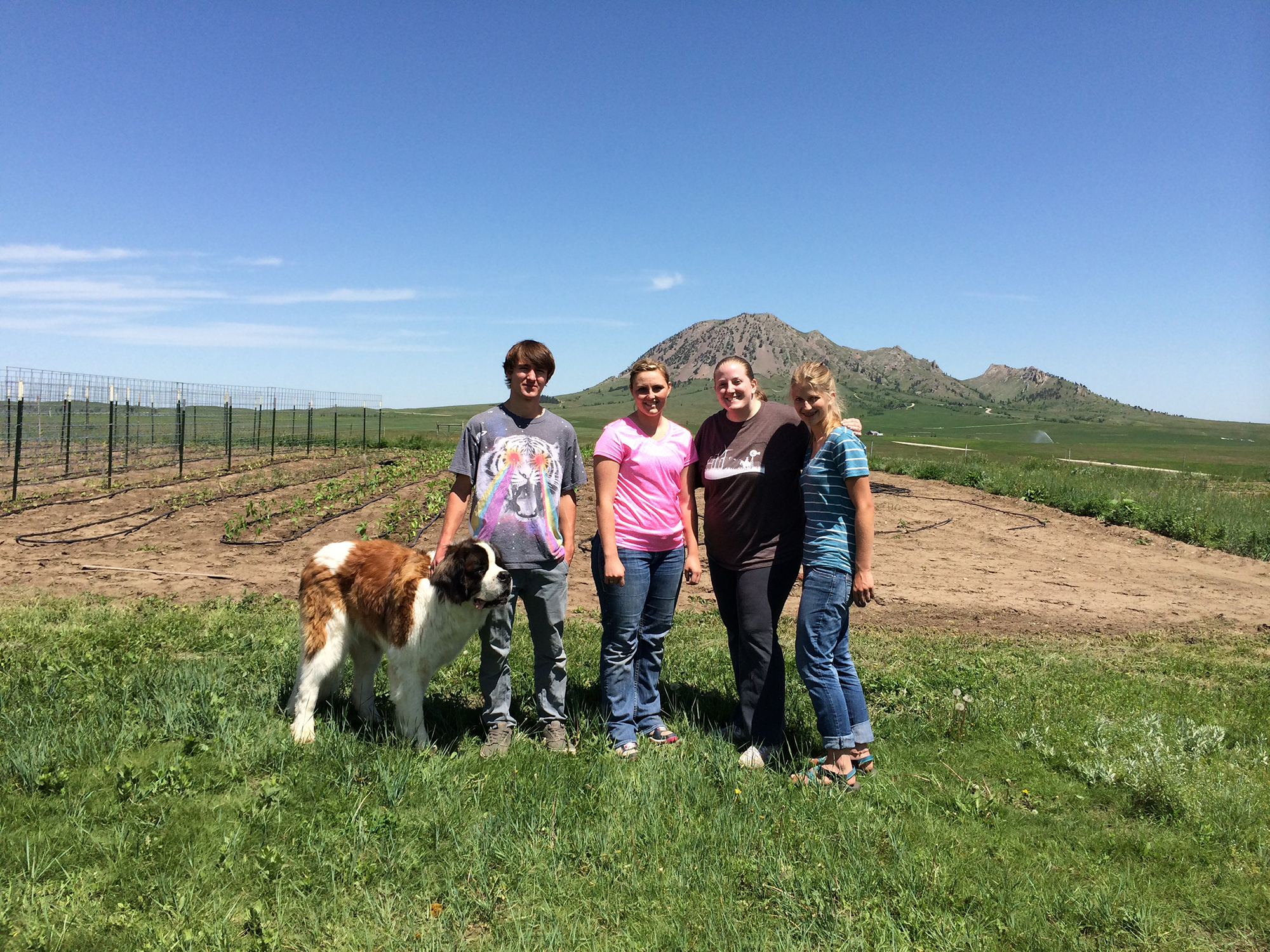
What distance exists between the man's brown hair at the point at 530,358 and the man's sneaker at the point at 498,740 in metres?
1.93

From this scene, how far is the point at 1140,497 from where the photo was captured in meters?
15.3

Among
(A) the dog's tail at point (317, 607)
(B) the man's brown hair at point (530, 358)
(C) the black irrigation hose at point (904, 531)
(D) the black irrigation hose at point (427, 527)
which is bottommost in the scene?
(D) the black irrigation hose at point (427, 527)

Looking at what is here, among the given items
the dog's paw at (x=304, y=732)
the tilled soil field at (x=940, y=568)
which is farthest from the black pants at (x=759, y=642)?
the tilled soil field at (x=940, y=568)

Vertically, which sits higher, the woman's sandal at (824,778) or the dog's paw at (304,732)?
the woman's sandal at (824,778)

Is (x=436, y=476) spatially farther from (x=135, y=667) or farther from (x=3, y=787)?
(x=3, y=787)

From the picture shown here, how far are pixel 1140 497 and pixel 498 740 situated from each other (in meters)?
16.4

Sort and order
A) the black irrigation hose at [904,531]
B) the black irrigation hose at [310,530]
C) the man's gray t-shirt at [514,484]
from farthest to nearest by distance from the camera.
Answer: the black irrigation hose at [904,531] → the black irrigation hose at [310,530] → the man's gray t-shirt at [514,484]

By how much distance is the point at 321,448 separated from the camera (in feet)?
Answer: 102

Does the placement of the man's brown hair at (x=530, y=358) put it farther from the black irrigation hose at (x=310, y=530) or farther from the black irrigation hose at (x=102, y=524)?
the black irrigation hose at (x=102, y=524)

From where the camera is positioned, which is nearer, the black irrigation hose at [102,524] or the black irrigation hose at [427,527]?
the black irrigation hose at [102,524]

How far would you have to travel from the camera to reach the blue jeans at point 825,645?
3.68 m

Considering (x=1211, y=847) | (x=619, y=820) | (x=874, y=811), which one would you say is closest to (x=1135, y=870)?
(x=1211, y=847)

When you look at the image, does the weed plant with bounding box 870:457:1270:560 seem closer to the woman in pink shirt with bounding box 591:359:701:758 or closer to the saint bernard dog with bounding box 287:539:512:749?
the woman in pink shirt with bounding box 591:359:701:758

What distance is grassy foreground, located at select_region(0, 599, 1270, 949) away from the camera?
8.46 ft
